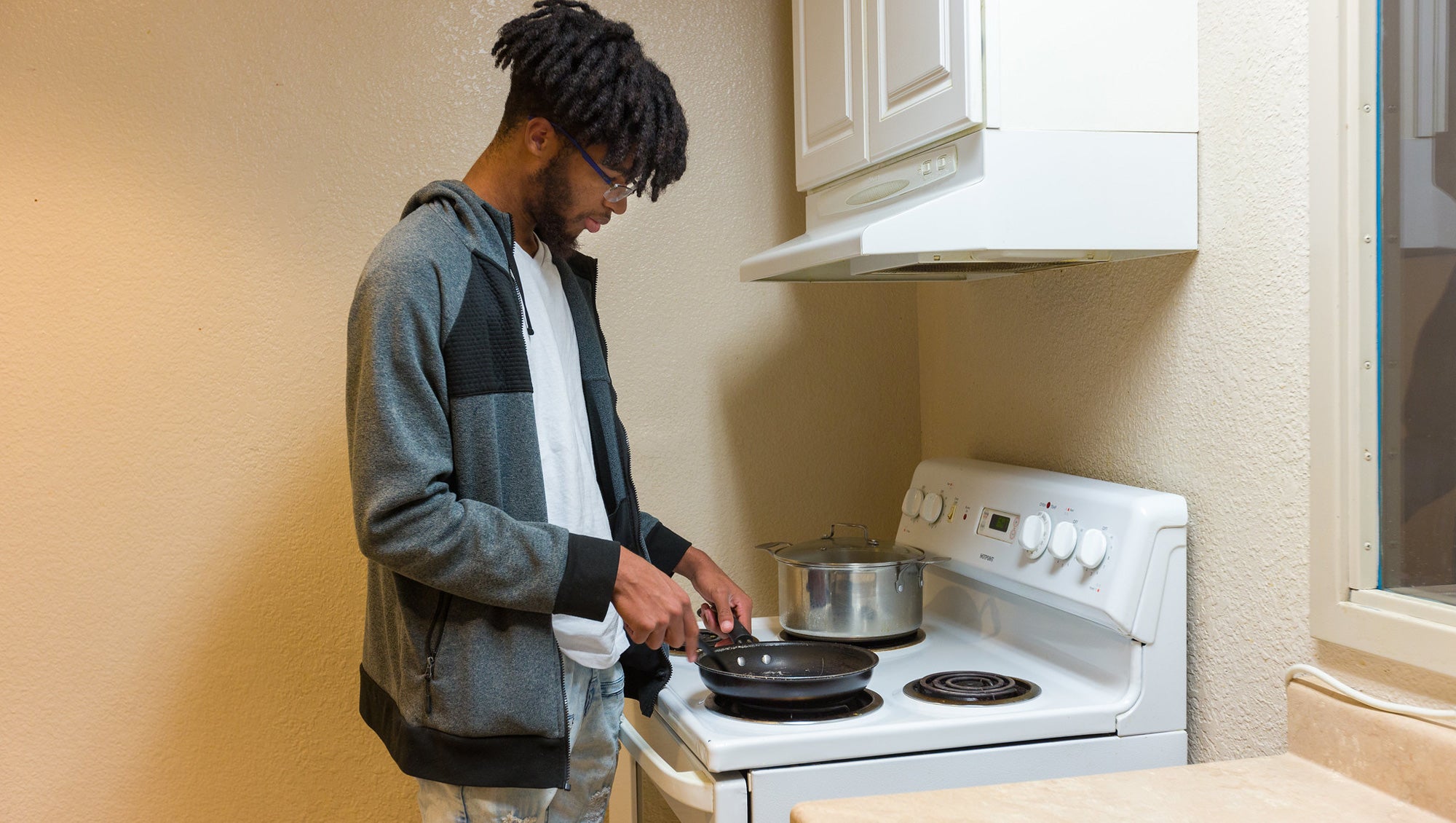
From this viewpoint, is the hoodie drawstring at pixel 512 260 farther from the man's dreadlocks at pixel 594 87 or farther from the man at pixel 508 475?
the man's dreadlocks at pixel 594 87

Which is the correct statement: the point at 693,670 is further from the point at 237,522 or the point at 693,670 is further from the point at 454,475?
the point at 237,522

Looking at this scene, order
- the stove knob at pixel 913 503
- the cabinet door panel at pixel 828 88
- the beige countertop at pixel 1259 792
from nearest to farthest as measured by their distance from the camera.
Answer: the beige countertop at pixel 1259 792 → the cabinet door panel at pixel 828 88 → the stove knob at pixel 913 503

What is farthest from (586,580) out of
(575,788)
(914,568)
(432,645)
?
(914,568)

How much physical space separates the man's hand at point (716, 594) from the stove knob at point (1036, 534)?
15.9 inches

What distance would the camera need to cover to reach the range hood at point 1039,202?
125cm

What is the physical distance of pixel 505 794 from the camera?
3.94 ft

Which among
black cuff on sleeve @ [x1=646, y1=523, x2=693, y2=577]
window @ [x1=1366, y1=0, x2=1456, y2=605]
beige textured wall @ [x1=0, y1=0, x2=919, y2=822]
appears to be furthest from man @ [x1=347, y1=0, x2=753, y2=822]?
window @ [x1=1366, y1=0, x2=1456, y2=605]

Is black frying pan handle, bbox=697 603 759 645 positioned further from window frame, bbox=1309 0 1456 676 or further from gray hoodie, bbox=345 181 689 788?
window frame, bbox=1309 0 1456 676

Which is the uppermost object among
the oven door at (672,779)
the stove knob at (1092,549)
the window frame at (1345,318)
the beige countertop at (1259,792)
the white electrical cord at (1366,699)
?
the window frame at (1345,318)

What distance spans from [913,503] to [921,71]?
2.47 feet

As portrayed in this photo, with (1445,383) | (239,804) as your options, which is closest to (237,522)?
(239,804)

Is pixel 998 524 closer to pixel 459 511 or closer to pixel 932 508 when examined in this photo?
pixel 932 508

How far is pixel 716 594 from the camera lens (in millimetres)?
1556

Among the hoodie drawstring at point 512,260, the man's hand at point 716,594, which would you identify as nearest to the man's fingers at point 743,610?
the man's hand at point 716,594
